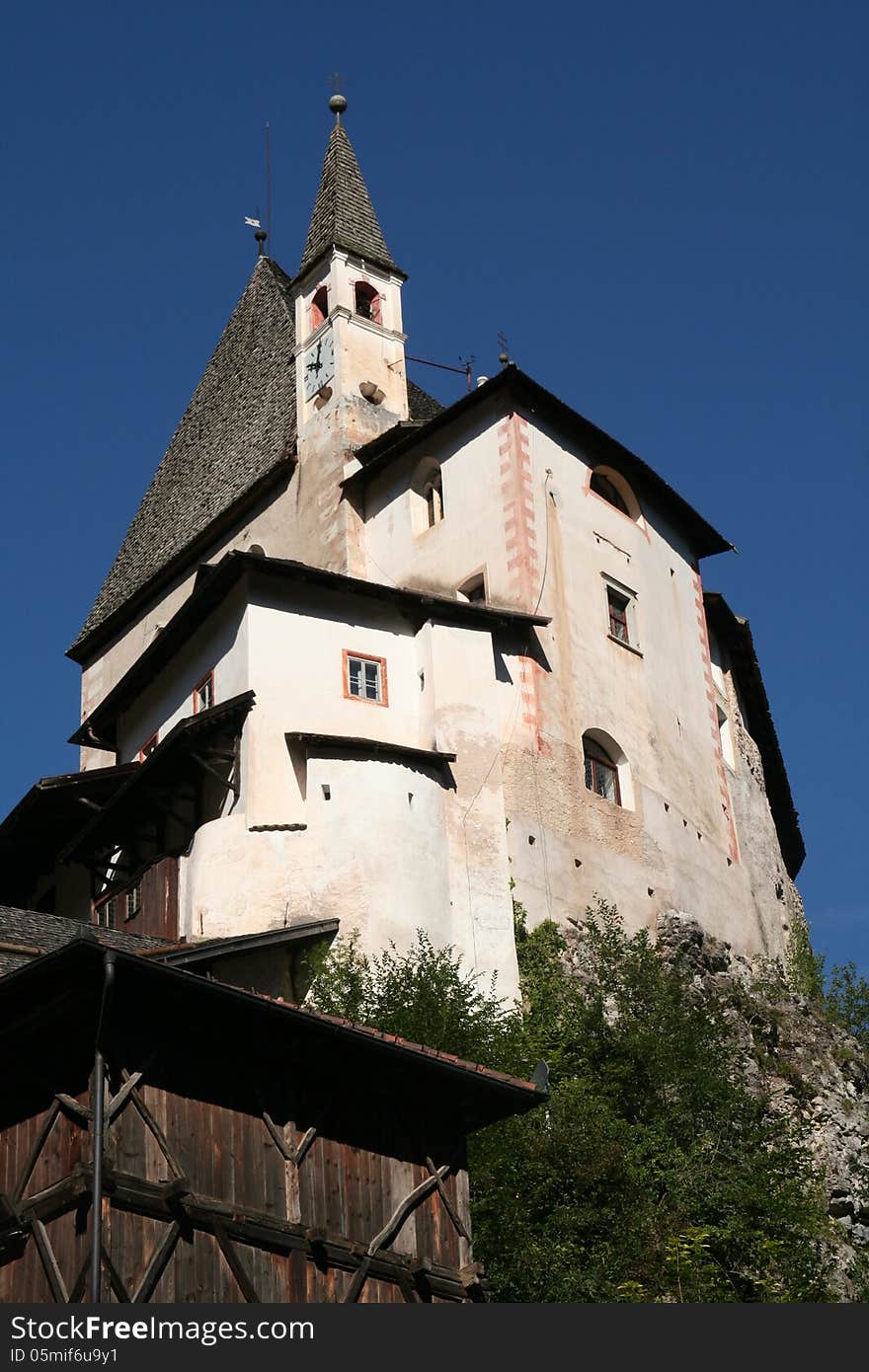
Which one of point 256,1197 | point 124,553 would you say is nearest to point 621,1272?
point 256,1197

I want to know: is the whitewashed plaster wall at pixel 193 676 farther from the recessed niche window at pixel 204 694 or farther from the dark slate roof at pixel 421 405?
the dark slate roof at pixel 421 405

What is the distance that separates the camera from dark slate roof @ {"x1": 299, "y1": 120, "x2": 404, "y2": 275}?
44875 millimetres

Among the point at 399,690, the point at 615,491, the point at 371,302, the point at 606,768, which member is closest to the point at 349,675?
the point at 399,690

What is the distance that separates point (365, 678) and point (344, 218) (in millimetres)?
14680

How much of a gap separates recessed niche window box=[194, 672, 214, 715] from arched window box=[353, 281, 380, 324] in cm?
1174

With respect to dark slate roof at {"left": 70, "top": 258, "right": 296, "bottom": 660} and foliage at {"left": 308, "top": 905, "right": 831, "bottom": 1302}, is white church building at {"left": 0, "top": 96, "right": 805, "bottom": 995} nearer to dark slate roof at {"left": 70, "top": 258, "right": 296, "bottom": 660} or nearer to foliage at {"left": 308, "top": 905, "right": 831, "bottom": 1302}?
dark slate roof at {"left": 70, "top": 258, "right": 296, "bottom": 660}

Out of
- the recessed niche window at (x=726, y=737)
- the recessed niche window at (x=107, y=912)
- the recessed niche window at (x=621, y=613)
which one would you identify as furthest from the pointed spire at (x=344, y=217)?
the recessed niche window at (x=107, y=912)

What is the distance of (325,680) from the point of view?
3444cm

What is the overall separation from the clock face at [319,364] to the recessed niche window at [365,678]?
33.9ft

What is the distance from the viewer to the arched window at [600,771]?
1475 inches

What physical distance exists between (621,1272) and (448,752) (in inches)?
455

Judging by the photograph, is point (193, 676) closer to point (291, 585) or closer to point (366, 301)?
point (291, 585)

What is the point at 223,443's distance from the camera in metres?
49.9

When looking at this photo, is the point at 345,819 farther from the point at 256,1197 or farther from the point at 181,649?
the point at 256,1197
